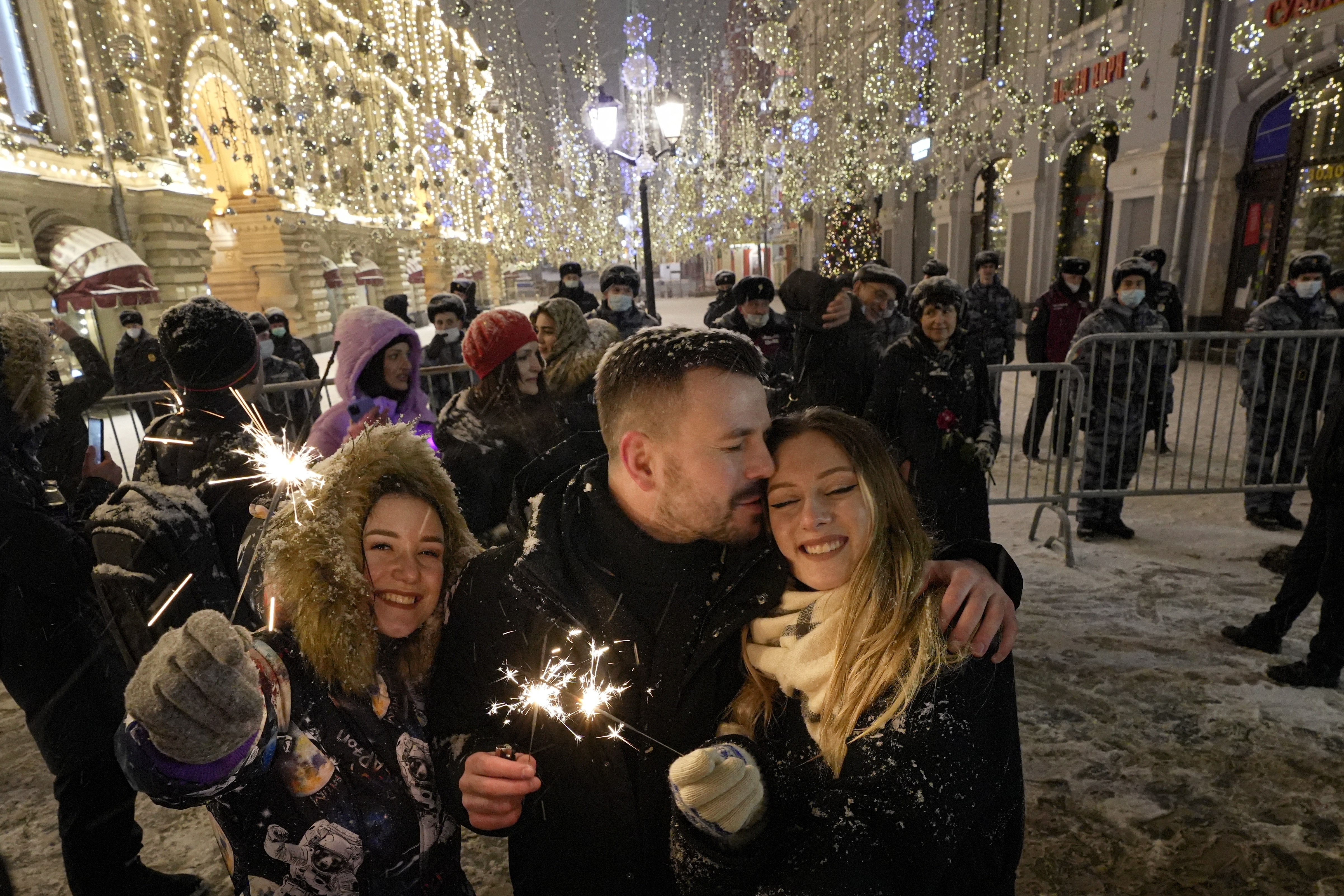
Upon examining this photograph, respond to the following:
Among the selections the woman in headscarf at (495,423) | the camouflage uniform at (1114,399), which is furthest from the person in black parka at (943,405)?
the woman in headscarf at (495,423)

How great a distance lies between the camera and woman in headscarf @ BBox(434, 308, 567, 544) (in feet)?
10.4

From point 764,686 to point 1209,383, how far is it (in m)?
12.8

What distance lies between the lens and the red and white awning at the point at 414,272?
3844 centimetres

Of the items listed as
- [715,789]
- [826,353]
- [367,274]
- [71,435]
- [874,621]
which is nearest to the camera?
[715,789]

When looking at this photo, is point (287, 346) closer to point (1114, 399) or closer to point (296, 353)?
point (296, 353)

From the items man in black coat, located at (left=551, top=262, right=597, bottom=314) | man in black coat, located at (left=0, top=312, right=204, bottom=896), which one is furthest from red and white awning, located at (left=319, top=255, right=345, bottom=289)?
man in black coat, located at (left=0, top=312, right=204, bottom=896)

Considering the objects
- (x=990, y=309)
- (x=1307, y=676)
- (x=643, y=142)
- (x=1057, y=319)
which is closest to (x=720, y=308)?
(x=643, y=142)

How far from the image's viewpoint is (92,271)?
1445 cm

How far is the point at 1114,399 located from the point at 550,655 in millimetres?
5883

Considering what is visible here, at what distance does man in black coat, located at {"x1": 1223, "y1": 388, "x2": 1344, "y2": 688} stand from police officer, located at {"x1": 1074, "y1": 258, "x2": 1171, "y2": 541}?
6.08 feet

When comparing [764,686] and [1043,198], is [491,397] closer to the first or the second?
[764,686]

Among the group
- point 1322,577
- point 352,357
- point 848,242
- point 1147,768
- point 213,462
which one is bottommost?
point 1147,768

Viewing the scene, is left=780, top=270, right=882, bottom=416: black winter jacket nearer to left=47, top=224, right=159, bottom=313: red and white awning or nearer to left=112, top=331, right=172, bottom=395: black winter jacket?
left=112, top=331, right=172, bottom=395: black winter jacket

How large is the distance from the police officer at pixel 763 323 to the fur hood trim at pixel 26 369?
14.7 ft
